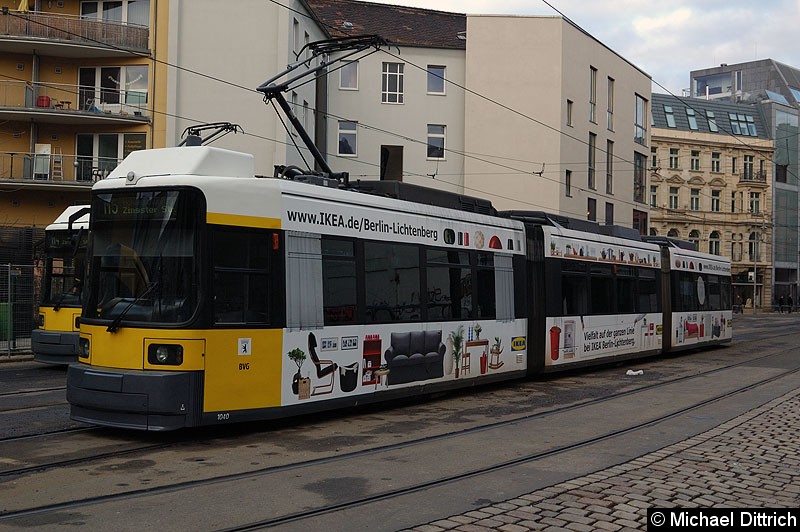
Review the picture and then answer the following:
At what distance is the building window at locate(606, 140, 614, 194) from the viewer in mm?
46950

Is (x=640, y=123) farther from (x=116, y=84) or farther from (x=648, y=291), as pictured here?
(x=648, y=291)

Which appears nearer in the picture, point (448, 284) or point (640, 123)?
point (448, 284)

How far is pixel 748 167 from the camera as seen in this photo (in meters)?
78.8

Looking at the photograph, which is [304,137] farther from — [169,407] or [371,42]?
[169,407]

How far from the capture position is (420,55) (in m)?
44.0

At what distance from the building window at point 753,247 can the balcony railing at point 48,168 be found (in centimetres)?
6091

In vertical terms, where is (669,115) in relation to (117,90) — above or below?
above

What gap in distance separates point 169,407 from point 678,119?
73.8m

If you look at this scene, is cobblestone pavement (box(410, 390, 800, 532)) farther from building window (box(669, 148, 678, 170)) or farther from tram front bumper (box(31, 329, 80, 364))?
building window (box(669, 148, 678, 170))

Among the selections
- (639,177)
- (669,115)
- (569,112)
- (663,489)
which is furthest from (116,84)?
(669,115)

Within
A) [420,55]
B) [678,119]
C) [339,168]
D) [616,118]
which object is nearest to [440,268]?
[339,168]

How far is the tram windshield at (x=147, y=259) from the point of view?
9.43 m

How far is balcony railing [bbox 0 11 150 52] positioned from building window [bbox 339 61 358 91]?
12.0 meters

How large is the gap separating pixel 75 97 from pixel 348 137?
43.8ft
